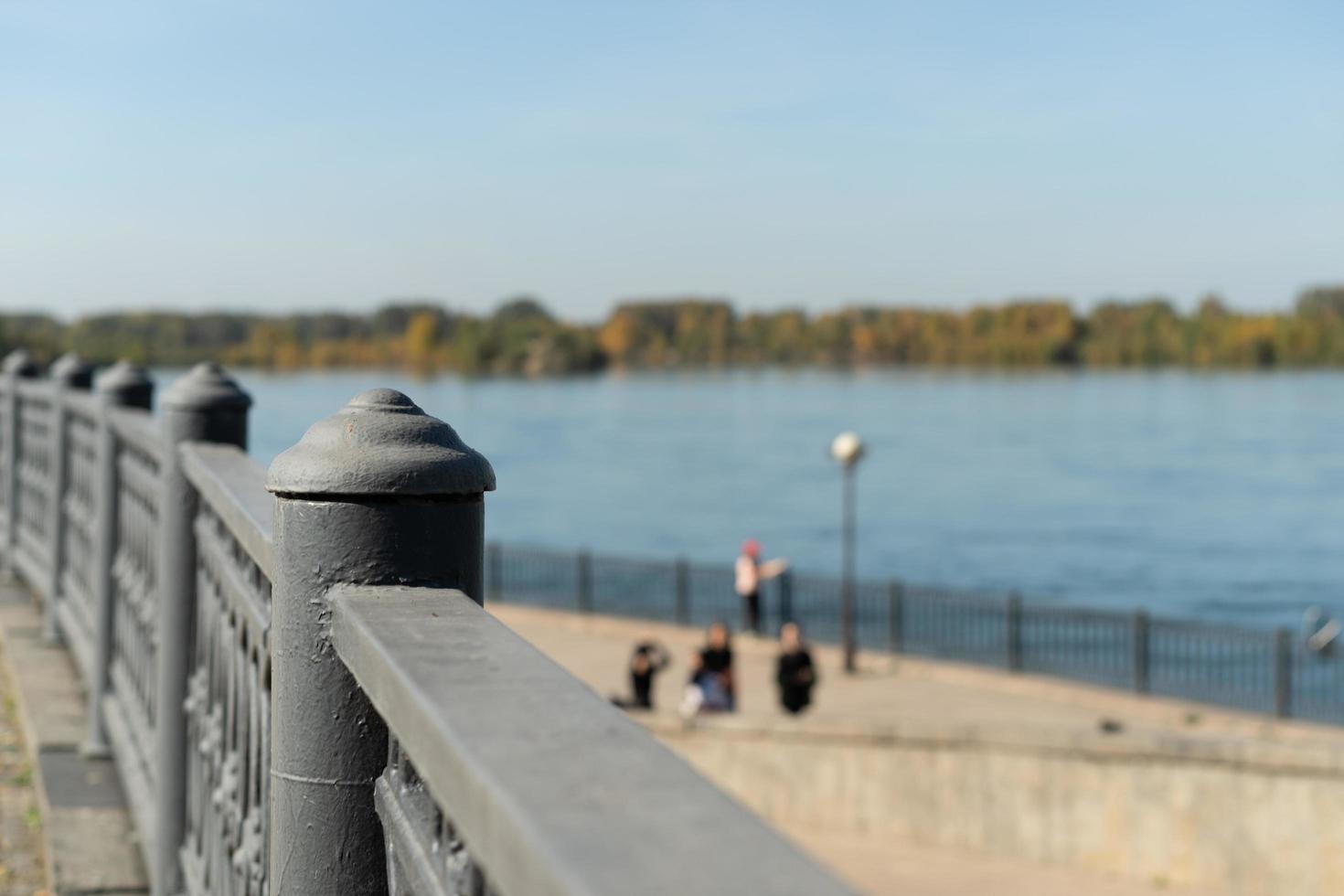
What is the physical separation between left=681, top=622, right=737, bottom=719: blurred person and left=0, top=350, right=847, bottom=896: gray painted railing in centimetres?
1197

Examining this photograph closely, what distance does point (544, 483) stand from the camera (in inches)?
3327

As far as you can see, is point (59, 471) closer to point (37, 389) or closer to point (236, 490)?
point (37, 389)

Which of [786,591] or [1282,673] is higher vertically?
[786,591]

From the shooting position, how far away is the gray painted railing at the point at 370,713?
1012mm

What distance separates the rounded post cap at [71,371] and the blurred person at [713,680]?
9.33 meters

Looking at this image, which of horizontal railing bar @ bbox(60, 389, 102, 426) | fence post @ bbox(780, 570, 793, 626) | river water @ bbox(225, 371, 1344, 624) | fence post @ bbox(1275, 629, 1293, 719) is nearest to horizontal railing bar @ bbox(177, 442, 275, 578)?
horizontal railing bar @ bbox(60, 389, 102, 426)

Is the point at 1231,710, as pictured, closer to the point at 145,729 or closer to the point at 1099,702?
the point at 1099,702

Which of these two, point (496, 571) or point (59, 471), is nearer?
point (59, 471)

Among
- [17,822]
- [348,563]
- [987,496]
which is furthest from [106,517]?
[987,496]

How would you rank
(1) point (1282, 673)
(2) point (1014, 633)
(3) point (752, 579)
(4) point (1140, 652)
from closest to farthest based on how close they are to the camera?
1. (1) point (1282, 673)
2. (4) point (1140, 652)
3. (2) point (1014, 633)
4. (3) point (752, 579)

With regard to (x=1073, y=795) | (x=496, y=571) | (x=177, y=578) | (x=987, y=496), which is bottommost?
(x=987, y=496)

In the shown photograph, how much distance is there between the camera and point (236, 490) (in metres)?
2.95

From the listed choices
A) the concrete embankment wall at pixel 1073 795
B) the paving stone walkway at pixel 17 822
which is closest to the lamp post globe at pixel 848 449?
the concrete embankment wall at pixel 1073 795

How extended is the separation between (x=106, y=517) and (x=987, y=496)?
73574 mm
